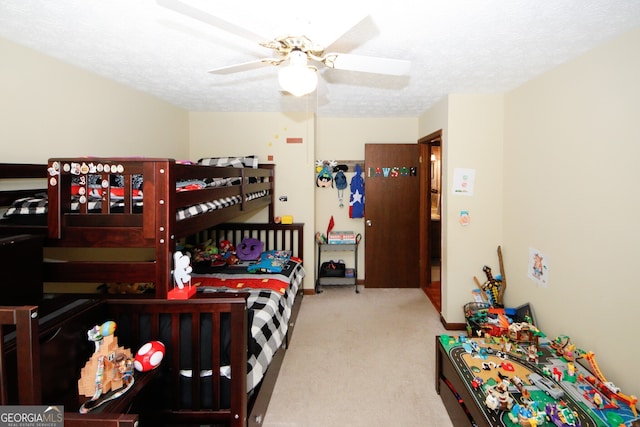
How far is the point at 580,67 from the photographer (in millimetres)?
2018

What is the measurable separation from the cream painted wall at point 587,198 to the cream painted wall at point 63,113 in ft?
11.9

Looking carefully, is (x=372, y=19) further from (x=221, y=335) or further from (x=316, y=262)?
(x=316, y=262)

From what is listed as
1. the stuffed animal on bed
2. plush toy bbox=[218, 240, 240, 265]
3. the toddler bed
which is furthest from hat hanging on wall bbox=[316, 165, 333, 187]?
the toddler bed

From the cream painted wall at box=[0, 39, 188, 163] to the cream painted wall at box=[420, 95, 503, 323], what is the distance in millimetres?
3122

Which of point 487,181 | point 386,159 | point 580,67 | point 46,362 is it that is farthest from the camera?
point 386,159

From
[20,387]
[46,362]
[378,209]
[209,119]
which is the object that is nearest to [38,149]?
[46,362]

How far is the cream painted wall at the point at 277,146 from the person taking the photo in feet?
12.8

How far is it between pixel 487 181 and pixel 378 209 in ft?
4.85

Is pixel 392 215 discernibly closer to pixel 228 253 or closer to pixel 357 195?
pixel 357 195

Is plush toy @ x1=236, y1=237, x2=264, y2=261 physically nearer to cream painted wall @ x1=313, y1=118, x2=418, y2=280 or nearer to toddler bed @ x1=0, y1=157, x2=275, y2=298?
cream painted wall @ x1=313, y1=118, x2=418, y2=280

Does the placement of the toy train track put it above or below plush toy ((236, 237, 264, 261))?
below

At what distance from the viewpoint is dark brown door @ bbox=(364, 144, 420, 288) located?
411 centimetres

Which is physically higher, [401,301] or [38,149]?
[38,149]

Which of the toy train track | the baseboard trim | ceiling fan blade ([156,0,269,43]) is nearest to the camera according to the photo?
ceiling fan blade ([156,0,269,43])
